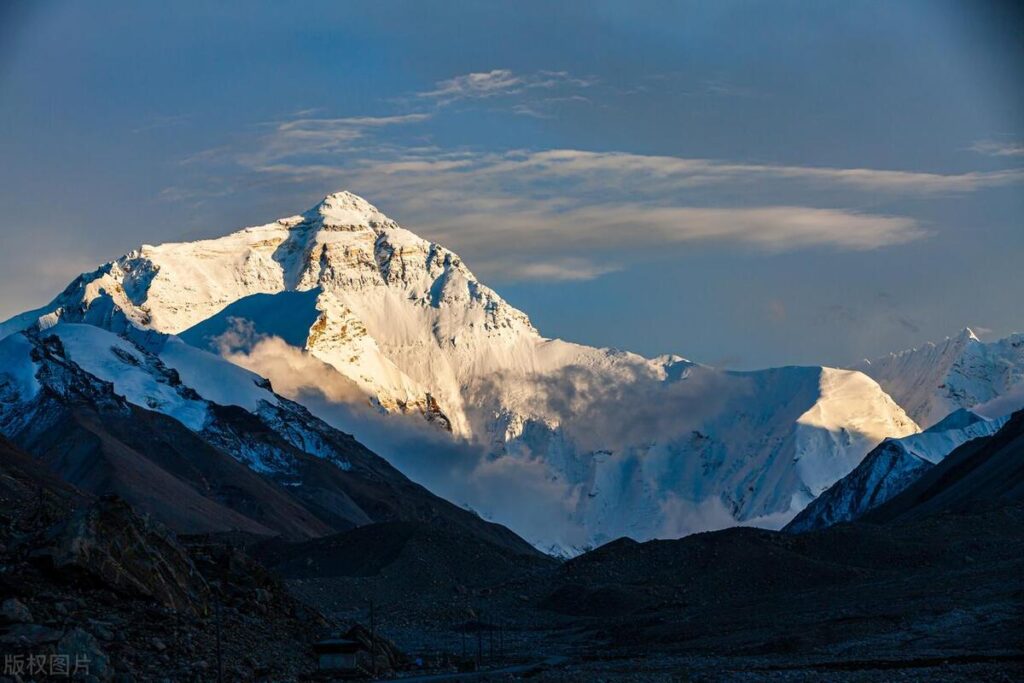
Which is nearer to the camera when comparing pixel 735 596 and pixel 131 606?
pixel 131 606

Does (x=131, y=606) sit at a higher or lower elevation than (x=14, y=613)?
higher

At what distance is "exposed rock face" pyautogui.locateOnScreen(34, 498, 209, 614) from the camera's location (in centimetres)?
4753

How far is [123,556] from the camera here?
49125mm

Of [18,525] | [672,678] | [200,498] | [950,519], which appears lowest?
[672,678]

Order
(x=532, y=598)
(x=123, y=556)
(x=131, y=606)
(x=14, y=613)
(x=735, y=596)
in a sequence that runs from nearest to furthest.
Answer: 1. (x=14, y=613)
2. (x=131, y=606)
3. (x=123, y=556)
4. (x=735, y=596)
5. (x=532, y=598)

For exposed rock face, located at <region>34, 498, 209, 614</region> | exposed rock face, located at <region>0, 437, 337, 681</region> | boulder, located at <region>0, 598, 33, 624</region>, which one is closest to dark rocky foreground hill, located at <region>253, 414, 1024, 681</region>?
exposed rock face, located at <region>0, 437, 337, 681</region>

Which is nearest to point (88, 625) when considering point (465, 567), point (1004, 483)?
point (465, 567)

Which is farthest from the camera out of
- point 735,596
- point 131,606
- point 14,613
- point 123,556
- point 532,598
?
point 532,598

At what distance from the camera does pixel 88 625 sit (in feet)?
147

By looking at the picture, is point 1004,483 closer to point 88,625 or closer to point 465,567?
point 465,567

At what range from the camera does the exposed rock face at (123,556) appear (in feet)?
156

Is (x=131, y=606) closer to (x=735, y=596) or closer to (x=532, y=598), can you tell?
(x=735, y=596)

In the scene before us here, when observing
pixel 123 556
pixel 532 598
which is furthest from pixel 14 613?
pixel 532 598

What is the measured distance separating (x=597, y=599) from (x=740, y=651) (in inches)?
1584
